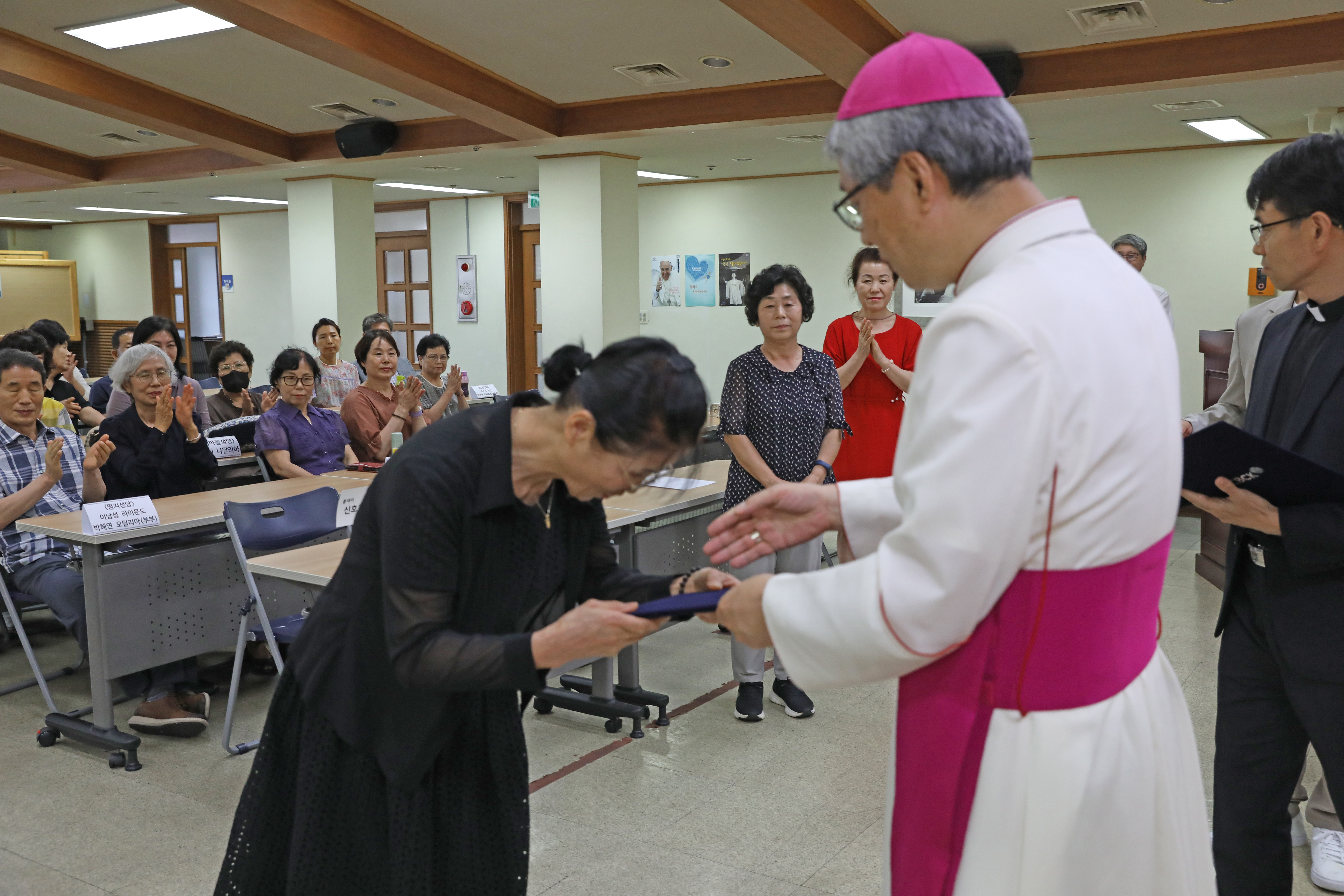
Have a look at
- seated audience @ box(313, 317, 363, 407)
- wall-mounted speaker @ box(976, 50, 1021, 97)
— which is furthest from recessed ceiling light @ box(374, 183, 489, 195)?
wall-mounted speaker @ box(976, 50, 1021, 97)

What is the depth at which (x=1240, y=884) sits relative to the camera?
2047 millimetres

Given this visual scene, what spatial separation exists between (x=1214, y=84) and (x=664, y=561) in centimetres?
447

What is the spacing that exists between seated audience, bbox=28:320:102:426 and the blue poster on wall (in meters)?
5.85

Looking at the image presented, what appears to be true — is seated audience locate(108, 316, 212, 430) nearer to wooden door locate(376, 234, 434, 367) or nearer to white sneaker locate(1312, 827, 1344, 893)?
white sneaker locate(1312, 827, 1344, 893)

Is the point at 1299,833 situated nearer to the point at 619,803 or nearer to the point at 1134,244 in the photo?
the point at 619,803

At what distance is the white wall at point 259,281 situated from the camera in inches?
591

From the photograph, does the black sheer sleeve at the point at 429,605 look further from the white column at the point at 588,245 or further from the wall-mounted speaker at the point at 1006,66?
the white column at the point at 588,245

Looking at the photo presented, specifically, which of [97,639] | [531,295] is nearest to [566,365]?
[97,639]

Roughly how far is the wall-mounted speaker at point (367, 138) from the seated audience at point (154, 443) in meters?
4.77

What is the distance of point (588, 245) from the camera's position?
359 inches

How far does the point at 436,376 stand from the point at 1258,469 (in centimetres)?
604

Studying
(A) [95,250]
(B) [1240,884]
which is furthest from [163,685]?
(A) [95,250]

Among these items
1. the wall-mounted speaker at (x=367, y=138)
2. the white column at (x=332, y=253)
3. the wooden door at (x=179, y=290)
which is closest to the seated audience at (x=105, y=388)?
the wall-mounted speaker at (x=367, y=138)

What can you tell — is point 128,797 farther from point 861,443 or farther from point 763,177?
point 763,177
